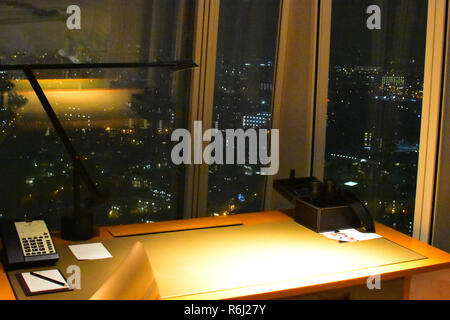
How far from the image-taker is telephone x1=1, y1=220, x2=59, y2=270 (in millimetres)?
2000

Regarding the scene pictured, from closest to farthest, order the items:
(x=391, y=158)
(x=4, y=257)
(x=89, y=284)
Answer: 1. (x=89, y=284)
2. (x=4, y=257)
3. (x=391, y=158)

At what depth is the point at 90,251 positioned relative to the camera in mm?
2182

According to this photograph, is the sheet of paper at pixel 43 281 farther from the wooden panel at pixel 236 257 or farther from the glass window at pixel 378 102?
the glass window at pixel 378 102

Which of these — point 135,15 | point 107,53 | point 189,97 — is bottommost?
point 189,97

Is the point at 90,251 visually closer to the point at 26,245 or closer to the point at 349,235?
the point at 26,245

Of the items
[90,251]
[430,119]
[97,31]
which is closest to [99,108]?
[97,31]

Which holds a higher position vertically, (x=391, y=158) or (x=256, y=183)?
(x=391, y=158)

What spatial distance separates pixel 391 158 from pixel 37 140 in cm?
179

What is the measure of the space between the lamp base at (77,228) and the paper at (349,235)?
105 centimetres

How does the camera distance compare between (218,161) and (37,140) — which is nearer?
(37,140)

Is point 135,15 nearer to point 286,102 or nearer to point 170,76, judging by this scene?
point 170,76

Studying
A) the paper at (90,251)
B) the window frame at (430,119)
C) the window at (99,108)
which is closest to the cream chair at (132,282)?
the paper at (90,251)
